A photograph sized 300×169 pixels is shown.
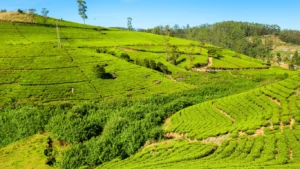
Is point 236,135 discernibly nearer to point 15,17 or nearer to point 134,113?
point 134,113

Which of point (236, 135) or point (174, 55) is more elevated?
point (174, 55)

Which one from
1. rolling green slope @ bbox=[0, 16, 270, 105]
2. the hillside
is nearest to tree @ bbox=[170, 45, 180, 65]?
rolling green slope @ bbox=[0, 16, 270, 105]

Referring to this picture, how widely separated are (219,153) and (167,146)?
7.77 m

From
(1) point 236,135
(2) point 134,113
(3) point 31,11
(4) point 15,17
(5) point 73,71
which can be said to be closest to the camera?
(1) point 236,135

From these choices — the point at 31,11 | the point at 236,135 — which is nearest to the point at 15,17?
the point at 31,11

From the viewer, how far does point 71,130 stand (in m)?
50.8

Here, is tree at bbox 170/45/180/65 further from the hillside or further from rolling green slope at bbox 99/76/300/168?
rolling green slope at bbox 99/76/300/168

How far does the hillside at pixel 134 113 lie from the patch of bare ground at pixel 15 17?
29.2 m

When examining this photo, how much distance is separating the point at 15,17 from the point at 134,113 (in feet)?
339

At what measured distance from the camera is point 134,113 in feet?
183

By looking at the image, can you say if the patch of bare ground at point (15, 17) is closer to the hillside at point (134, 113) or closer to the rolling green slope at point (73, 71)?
the rolling green slope at point (73, 71)

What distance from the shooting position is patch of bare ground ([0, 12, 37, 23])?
408 feet

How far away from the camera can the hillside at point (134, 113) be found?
33.3 m

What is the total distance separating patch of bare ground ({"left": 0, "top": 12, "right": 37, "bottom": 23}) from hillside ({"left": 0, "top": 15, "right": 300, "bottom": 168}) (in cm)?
2918
